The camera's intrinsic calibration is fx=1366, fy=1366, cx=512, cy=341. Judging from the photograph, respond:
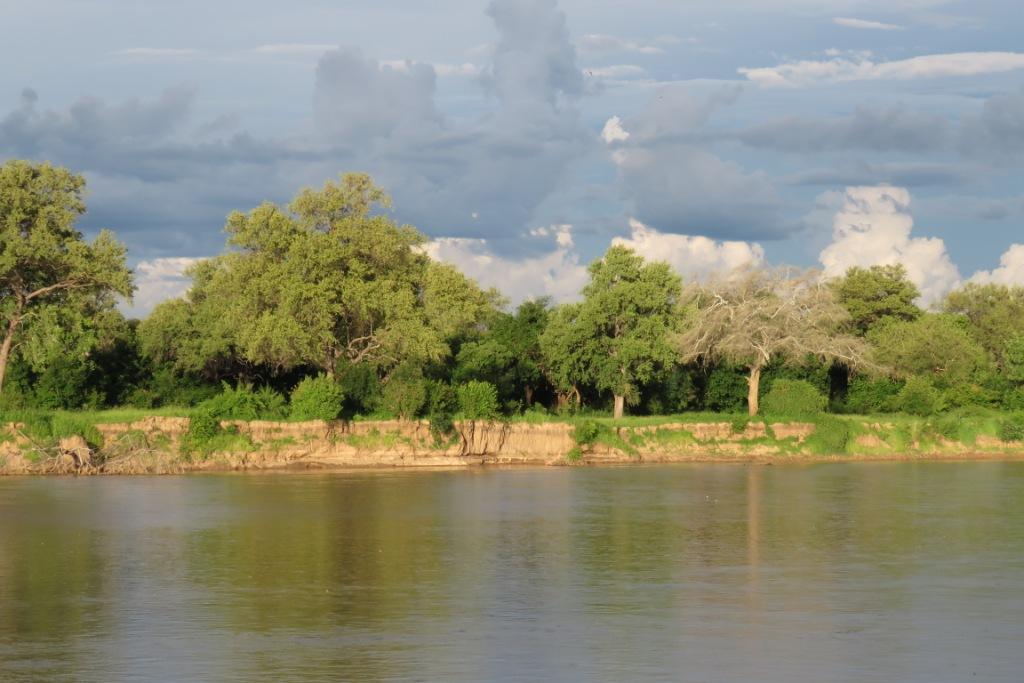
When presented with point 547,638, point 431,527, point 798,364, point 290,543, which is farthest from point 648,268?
point 547,638

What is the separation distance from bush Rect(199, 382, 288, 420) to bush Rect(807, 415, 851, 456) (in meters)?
23.0

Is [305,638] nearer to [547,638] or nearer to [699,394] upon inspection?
[547,638]

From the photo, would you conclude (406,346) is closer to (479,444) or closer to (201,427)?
(479,444)

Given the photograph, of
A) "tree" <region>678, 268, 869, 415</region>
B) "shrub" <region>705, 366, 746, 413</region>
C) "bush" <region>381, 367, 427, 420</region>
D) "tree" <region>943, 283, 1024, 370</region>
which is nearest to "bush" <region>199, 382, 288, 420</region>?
"bush" <region>381, 367, 427, 420</region>

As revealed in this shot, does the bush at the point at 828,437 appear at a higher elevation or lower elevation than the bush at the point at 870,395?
lower

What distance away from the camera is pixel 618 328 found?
64062 millimetres

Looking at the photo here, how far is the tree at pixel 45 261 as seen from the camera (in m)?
56.3

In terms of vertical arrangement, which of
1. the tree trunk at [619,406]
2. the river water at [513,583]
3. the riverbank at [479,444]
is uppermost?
the tree trunk at [619,406]

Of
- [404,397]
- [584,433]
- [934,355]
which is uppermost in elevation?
[934,355]

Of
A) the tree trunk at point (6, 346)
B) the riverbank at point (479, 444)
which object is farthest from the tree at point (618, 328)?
the tree trunk at point (6, 346)

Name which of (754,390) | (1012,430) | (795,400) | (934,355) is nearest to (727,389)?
(754,390)

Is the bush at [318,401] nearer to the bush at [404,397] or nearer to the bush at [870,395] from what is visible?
the bush at [404,397]

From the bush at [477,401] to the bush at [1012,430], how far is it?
76.9 ft

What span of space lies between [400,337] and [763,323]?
56.9ft
